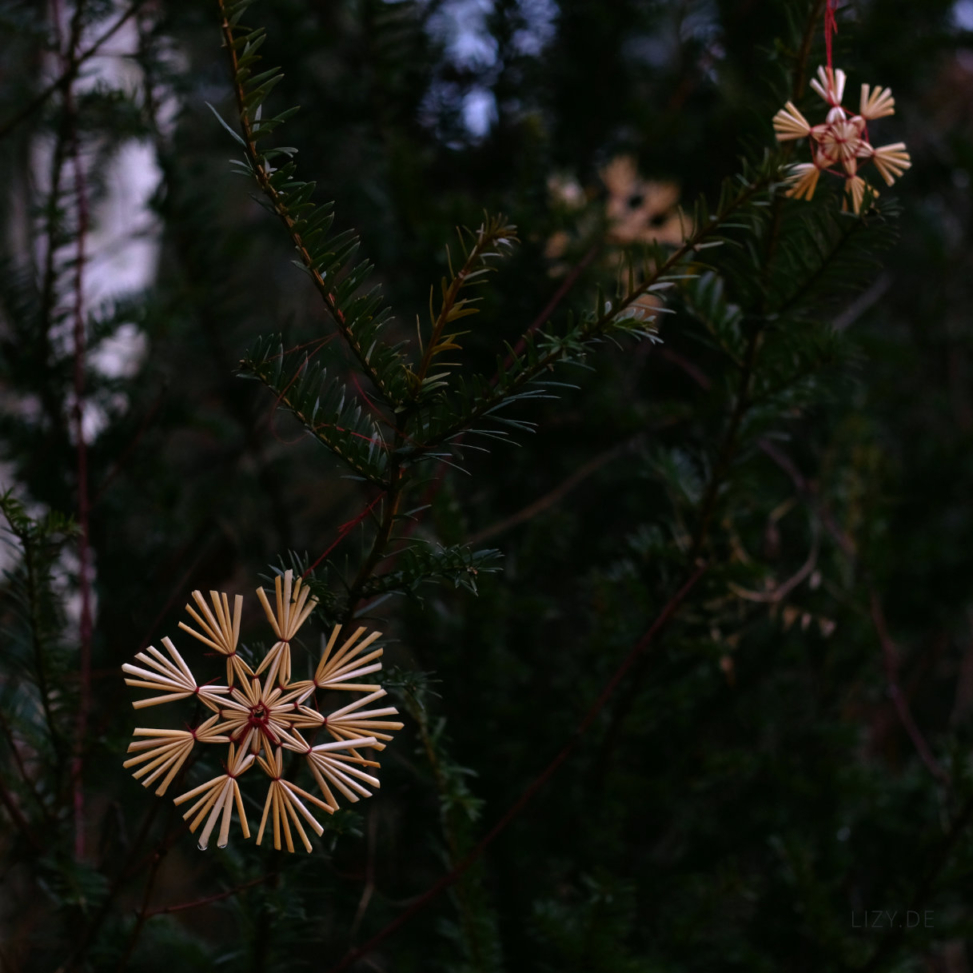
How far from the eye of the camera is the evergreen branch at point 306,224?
0.89 ft

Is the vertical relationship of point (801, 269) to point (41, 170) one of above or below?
below

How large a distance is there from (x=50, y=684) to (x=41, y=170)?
1.11 m

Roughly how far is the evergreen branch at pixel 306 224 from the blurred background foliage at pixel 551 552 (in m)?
0.13

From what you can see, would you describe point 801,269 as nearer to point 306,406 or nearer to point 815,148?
point 815,148

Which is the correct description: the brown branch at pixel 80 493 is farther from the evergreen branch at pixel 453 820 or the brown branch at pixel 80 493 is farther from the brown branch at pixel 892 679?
the brown branch at pixel 892 679

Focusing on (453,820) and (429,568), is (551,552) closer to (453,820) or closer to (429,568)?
(453,820)

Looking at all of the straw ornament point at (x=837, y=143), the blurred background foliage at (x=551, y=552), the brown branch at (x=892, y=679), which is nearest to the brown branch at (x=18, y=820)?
the blurred background foliage at (x=551, y=552)

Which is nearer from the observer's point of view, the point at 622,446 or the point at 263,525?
the point at 622,446

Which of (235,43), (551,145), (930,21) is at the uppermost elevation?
(930,21)

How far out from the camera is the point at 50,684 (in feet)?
1.42

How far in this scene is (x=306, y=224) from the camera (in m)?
0.29

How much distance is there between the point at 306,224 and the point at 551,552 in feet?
1.36

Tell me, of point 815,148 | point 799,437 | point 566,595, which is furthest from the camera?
point 799,437

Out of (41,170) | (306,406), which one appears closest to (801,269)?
(306,406)
